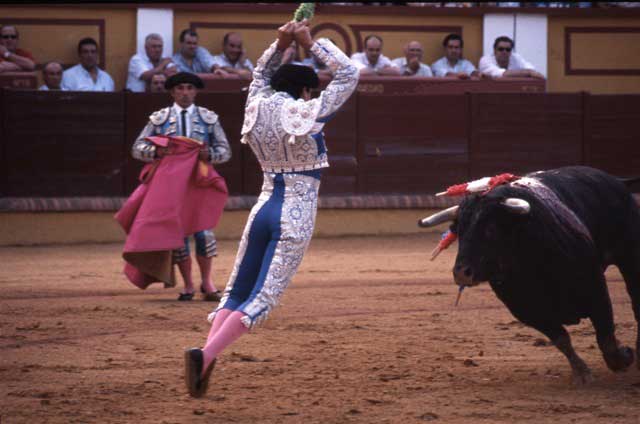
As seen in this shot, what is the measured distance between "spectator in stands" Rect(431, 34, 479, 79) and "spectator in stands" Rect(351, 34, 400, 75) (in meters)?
0.52

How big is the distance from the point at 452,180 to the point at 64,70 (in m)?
3.56

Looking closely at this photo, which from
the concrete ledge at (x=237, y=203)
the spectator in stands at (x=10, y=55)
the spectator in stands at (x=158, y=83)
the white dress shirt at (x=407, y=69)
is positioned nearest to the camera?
the concrete ledge at (x=237, y=203)

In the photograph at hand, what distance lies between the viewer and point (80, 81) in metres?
10.6

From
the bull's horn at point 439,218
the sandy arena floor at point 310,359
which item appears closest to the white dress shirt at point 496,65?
the sandy arena floor at point 310,359

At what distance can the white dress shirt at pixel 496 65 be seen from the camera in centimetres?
1131

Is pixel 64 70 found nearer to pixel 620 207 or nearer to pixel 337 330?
pixel 337 330

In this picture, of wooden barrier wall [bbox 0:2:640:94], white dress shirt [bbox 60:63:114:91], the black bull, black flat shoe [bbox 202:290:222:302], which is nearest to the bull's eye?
the black bull

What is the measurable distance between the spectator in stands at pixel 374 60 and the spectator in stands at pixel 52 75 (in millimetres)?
2549

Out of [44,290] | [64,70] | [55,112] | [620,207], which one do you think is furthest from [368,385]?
[64,70]

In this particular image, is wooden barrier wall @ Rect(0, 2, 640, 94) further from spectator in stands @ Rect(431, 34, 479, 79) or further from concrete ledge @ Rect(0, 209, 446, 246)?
concrete ledge @ Rect(0, 209, 446, 246)

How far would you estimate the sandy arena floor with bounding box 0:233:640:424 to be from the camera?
4141 millimetres

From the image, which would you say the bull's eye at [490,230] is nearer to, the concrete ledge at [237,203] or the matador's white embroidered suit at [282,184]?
the matador's white embroidered suit at [282,184]

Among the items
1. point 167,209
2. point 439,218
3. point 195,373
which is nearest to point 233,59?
point 167,209

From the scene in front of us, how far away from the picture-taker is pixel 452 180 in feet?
36.2
